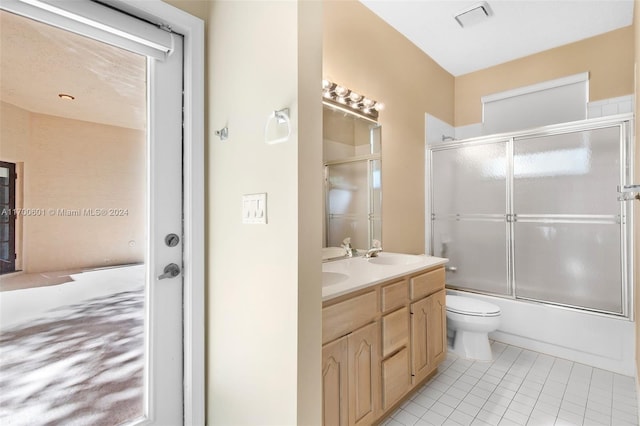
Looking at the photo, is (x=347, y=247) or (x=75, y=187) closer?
(x=75, y=187)

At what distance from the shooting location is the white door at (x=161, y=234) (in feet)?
4.32

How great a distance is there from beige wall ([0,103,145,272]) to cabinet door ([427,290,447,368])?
177 centimetres

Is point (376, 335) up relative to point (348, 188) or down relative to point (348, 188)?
down

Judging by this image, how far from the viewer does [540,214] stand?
8.79ft

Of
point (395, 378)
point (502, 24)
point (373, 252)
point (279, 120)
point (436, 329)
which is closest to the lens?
point (279, 120)

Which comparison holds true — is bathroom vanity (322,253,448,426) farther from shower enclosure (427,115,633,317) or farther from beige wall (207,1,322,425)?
shower enclosure (427,115,633,317)

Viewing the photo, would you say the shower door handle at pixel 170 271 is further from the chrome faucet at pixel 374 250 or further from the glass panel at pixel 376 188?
the glass panel at pixel 376 188

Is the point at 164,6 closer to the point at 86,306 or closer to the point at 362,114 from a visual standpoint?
the point at 86,306

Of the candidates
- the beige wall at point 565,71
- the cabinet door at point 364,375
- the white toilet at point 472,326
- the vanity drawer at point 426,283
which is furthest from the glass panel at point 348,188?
the beige wall at point 565,71

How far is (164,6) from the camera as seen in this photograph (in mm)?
1289

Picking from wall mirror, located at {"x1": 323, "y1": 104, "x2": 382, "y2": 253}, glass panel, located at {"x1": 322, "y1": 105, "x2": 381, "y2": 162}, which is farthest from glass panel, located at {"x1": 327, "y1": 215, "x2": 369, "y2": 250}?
glass panel, located at {"x1": 322, "y1": 105, "x2": 381, "y2": 162}

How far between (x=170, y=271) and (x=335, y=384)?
0.89 metres

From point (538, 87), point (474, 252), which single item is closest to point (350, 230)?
point (474, 252)

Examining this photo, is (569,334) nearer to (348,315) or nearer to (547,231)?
(547,231)
